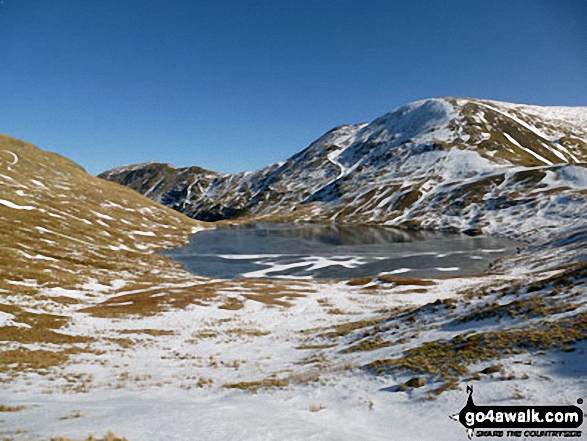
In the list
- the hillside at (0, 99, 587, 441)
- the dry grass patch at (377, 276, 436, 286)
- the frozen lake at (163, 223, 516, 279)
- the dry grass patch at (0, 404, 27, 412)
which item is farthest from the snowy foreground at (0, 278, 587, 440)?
the frozen lake at (163, 223, 516, 279)

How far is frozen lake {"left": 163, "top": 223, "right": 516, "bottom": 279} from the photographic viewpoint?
88938mm

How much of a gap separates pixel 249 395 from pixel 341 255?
315 ft

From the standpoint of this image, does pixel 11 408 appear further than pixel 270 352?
No

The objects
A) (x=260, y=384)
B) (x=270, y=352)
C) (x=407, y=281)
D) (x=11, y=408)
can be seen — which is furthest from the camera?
(x=407, y=281)

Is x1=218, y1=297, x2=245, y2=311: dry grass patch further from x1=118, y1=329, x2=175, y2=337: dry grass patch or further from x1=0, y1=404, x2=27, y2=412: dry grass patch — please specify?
x1=0, y1=404, x2=27, y2=412: dry grass patch

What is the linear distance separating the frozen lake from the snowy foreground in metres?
58.4

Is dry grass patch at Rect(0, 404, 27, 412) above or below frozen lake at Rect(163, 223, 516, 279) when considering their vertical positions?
above

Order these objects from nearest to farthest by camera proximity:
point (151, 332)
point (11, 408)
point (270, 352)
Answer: point (11, 408) < point (270, 352) < point (151, 332)

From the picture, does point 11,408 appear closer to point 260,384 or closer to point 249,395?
point 249,395

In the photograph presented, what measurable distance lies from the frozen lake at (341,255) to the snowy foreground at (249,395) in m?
58.4

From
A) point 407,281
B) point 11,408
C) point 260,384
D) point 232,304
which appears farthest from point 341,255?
point 11,408

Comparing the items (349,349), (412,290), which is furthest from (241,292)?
(349,349)

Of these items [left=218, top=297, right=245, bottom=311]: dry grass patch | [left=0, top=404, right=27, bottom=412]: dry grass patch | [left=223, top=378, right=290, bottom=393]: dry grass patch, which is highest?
[left=0, top=404, right=27, bottom=412]: dry grass patch

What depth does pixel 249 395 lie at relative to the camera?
56.7 ft
